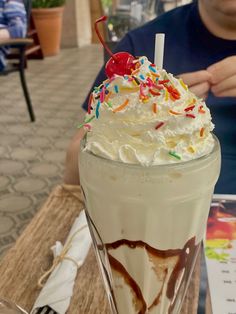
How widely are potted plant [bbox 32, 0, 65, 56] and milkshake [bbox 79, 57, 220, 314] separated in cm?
493

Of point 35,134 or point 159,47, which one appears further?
point 35,134

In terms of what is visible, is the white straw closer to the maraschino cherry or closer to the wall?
the maraschino cherry

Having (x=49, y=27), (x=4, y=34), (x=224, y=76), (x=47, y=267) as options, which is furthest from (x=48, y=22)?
(x=47, y=267)

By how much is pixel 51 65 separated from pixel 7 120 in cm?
199

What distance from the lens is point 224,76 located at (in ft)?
2.88

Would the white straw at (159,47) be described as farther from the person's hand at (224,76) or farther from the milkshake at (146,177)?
the person's hand at (224,76)

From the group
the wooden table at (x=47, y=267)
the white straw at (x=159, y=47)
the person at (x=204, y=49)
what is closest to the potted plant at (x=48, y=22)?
the person at (x=204, y=49)

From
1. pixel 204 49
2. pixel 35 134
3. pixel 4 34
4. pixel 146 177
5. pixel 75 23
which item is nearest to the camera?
pixel 146 177

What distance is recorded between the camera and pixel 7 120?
123 inches

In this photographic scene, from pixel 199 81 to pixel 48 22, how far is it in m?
4.67

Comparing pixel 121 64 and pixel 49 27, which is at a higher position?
pixel 121 64

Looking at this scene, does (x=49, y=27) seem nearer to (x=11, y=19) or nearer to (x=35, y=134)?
(x=11, y=19)

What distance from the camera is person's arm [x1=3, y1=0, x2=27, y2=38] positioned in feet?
9.33

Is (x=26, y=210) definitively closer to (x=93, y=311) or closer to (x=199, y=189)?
(x=93, y=311)
